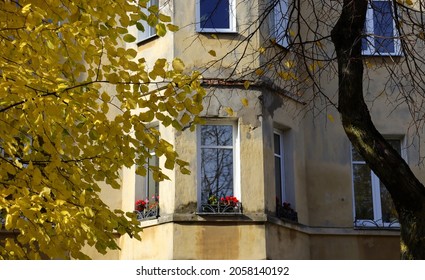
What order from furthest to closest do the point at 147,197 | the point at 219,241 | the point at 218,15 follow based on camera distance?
the point at 218,15, the point at 147,197, the point at 219,241

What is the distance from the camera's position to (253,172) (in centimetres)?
1490

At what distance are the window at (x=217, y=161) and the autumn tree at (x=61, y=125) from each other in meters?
5.62

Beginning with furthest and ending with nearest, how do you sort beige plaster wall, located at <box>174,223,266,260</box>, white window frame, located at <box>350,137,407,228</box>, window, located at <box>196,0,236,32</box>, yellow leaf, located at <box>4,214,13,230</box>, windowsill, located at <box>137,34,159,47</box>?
white window frame, located at <box>350,137,407,228</box>, windowsill, located at <box>137,34,159,47</box>, window, located at <box>196,0,236,32</box>, beige plaster wall, located at <box>174,223,266,260</box>, yellow leaf, located at <box>4,214,13,230</box>

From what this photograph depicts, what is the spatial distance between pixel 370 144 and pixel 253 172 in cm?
660

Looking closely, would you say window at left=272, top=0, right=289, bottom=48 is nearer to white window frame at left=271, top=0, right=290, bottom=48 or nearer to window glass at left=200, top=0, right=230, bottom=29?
white window frame at left=271, top=0, right=290, bottom=48

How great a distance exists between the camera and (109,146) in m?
8.88

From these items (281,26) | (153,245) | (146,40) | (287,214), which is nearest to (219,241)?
(153,245)

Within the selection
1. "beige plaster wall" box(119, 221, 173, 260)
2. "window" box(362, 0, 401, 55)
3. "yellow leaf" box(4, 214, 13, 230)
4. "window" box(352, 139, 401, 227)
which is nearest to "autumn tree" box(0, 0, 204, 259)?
"yellow leaf" box(4, 214, 13, 230)

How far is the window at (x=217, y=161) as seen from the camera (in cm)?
1500

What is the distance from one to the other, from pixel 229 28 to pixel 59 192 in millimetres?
8094

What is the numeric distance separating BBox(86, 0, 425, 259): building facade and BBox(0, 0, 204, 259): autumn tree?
193 inches

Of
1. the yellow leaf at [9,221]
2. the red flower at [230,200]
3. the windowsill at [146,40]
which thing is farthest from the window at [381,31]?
the yellow leaf at [9,221]

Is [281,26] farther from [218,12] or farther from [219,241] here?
[218,12]

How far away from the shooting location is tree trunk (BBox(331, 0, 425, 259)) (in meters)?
8.16
